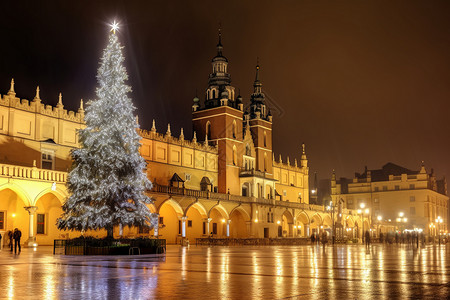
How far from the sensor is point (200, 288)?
10.6 metres

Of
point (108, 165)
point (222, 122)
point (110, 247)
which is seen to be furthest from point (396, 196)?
point (110, 247)

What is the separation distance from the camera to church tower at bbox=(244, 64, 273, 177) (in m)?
67.8

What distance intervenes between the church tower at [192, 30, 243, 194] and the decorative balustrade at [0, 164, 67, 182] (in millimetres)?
26014

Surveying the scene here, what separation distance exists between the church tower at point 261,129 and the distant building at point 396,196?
107ft

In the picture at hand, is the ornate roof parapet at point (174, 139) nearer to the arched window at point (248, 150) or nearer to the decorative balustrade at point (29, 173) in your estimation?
the arched window at point (248, 150)

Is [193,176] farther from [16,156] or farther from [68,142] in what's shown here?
A: [16,156]

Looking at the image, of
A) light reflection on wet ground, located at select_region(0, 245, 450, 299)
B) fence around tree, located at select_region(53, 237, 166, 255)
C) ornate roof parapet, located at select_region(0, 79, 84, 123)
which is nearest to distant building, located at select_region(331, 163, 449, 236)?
ornate roof parapet, located at select_region(0, 79, 84, 123)

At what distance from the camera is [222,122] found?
61.2 meters

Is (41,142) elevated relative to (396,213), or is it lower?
elevated

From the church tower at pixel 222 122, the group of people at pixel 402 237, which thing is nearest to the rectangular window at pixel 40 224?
A: the church tower at pixel 222 122

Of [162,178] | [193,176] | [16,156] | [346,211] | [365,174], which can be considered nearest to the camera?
[16,156]

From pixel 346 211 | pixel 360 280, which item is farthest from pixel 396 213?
pixel 360 280

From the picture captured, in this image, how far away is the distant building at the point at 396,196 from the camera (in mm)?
97562

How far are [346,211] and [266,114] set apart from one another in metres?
23.2
